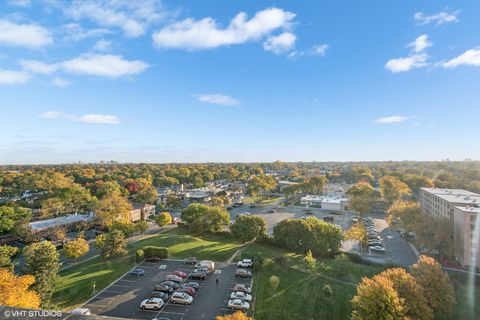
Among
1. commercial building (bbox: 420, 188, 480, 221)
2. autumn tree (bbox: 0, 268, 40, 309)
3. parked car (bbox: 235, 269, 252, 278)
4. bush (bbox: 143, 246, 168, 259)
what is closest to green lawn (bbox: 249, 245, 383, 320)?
parked car (bbox: 235, 269, 252, 278)

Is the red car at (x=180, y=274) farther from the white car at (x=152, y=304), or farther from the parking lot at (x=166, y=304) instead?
the white car at (x=152, y=304)

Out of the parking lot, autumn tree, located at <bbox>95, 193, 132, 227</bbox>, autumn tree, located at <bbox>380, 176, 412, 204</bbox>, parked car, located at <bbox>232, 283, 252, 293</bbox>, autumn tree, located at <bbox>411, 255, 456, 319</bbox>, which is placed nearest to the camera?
autumn tree, located at <bbox>411, 255, 456, 319</bbox>

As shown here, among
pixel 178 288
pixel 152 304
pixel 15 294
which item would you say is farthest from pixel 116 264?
pixel 15 294

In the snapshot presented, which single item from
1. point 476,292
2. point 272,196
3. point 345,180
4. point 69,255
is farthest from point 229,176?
point 476,292

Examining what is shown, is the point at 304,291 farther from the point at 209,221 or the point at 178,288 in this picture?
the point at 209,221

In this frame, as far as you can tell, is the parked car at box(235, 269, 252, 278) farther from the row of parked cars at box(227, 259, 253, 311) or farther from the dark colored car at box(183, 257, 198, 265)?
the dark colored car at box(183, 257, 198, 265)

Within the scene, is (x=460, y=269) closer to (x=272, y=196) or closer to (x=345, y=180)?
(x=272, y=196)

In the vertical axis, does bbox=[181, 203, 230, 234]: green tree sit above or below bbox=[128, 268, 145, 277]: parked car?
above
